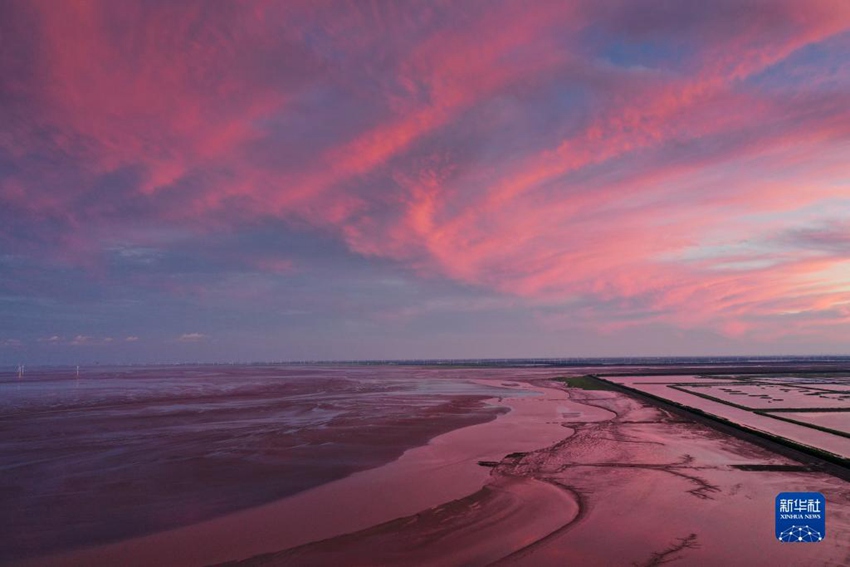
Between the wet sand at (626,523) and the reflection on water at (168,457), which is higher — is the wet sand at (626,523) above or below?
above

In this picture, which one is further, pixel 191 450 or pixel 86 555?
pixel 191 450

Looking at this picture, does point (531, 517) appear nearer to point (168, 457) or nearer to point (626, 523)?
point (626, 523)

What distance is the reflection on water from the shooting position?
11.1 metres

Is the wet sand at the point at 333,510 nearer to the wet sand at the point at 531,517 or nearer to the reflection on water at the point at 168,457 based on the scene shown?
the wet sand at the point at 531,517

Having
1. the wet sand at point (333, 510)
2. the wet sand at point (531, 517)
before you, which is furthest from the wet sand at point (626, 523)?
the wet sand at point (333, 510)

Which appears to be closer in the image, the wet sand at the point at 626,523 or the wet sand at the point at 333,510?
the wet sand at the point at 626,523

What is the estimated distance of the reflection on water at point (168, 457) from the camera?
36.5 ft

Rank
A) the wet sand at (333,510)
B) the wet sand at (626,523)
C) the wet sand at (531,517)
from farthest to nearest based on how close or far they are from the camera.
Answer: the wet sand at (333,510) → the wet sand at (531,517) → the wet sand at (626,523)

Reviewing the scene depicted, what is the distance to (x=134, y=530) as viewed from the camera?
10.3 metres

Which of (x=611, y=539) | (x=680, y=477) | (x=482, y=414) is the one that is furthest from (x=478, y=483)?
(x=482, y=414)

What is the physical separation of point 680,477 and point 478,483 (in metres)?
5.86

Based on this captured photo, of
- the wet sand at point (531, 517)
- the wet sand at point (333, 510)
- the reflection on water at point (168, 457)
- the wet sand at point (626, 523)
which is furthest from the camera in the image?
the reflection on water at point (168, 457)

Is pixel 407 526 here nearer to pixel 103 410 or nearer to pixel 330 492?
pixel 330 492

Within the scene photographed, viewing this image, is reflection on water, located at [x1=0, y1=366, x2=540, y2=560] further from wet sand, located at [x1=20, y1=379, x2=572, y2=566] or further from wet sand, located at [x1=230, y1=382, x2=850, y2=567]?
wet sand, located at [x1=230, y1=382, x2=850, y2=567]
